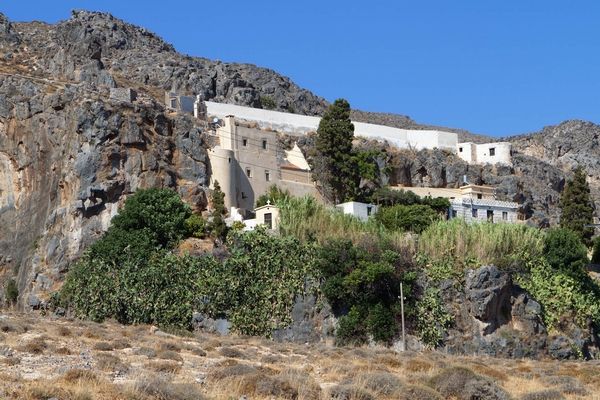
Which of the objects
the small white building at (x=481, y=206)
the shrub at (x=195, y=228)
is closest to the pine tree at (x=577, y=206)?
the small white building at (x=481, y=206)

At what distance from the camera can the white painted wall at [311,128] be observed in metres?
79.2

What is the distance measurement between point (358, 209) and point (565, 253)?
1343cm

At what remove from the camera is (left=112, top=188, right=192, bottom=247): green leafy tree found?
5909 cm

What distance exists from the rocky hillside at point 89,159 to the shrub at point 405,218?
1126 cm

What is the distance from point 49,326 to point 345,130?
35.7 meters

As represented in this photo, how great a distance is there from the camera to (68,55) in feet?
293

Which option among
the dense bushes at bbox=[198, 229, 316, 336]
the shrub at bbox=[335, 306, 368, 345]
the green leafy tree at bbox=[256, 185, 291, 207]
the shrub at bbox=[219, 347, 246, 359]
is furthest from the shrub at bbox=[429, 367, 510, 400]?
the green leafy tree at bbox=[256, 185, 291, 207]

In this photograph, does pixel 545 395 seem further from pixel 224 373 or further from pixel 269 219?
pixel 269 219

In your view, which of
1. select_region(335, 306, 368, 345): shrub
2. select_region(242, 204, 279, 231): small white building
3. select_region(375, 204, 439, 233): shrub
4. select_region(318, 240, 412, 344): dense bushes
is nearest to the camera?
select_region(335, 306, 368, 345): shrub

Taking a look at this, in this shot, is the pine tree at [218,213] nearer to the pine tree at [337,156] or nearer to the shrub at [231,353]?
the pine tree at [337,156]

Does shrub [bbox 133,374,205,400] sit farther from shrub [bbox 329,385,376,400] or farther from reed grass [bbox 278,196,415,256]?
reed grass [bbox 278,196,415,256]

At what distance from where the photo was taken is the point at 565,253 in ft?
196

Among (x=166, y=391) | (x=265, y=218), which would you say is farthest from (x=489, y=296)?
(x=166, y=391)

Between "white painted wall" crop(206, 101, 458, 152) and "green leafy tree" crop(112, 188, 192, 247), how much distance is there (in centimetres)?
1777
